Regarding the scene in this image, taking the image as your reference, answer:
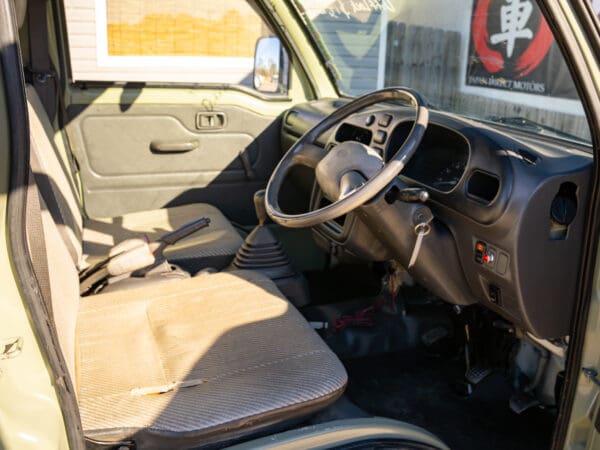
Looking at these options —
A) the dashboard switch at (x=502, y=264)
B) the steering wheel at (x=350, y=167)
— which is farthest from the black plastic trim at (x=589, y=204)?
the steering wheel at (x=350, y=167)

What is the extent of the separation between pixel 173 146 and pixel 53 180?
92 cm

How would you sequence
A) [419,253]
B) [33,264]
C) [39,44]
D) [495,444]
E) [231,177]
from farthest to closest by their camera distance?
[231,177] < [39,44] < [495,444] < [419,253] < [33,264]

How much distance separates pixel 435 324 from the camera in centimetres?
240

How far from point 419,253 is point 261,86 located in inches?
62.9

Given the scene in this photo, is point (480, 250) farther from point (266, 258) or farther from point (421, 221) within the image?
point (266, 258)

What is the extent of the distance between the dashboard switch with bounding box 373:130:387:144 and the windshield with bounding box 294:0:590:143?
→ 0.32 meters

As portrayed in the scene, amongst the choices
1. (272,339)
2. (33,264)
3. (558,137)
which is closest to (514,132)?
(558,137)

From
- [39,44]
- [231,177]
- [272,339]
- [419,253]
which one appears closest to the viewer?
[272,339]

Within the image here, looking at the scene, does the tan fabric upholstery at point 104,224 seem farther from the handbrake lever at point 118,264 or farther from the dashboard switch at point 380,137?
the dashboard switch at point 380,137

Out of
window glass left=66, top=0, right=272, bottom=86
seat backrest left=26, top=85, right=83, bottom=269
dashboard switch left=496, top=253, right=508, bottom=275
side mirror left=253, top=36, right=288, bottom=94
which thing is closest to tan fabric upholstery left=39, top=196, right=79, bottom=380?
seat backrest left=26, top=85, right=83, bottom=269

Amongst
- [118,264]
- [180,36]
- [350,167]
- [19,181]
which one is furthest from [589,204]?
[180,36]

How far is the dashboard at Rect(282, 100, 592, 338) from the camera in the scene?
135 cm

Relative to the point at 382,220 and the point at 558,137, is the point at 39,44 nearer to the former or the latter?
the point at 382,220

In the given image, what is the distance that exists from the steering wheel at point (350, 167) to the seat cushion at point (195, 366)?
0.30 m
